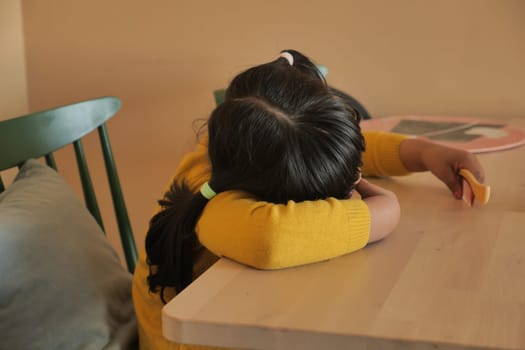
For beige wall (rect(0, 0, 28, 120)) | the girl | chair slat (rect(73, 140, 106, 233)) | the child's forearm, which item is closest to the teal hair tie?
the girl

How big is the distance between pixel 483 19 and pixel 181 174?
3.08 feet

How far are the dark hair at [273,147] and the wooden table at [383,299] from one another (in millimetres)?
97

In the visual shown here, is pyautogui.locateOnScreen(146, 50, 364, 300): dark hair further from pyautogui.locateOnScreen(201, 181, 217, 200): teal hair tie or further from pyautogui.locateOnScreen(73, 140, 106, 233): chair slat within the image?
pyautogui.locateOnScreen(73, 140, 106, 233): chair slat

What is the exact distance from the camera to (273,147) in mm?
767

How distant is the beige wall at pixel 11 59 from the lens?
187 cm

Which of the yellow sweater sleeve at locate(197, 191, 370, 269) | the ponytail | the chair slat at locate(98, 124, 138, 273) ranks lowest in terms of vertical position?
the chair slat at locate(98, 124, 138, 273)

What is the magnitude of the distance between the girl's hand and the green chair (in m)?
0.54

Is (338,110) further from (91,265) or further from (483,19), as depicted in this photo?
(483,19)

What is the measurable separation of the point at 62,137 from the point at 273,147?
56 centimetres

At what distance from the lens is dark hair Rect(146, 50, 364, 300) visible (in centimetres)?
77

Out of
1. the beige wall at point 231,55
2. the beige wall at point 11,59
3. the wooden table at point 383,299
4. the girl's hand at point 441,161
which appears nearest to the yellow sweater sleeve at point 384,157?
the girl's hand at point 441,161

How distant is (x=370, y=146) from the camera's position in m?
1.10

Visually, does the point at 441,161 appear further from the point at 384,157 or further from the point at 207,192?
the point at 207,192

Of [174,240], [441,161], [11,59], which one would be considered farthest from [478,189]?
[11,59]
